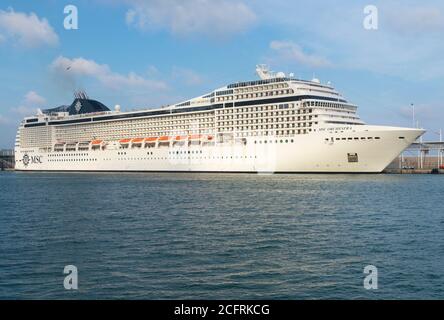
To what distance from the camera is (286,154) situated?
59969 mm

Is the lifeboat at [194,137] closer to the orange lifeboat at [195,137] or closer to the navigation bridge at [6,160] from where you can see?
the orange lifeboat at [195,137]

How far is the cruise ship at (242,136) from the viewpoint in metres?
56.5

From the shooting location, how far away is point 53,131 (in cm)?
9662

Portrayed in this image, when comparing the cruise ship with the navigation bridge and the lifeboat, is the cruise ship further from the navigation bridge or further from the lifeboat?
the navigation bridge

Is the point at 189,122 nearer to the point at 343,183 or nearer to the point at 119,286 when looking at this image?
the point at 343,183

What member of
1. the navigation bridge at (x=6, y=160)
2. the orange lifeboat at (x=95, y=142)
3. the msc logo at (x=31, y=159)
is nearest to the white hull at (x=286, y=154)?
the orange lifeboat at (x=95, y=142)

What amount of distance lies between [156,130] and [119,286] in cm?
6656

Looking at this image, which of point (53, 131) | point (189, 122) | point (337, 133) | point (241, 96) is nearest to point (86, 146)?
point (53, 131)

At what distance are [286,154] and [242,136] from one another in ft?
28.6

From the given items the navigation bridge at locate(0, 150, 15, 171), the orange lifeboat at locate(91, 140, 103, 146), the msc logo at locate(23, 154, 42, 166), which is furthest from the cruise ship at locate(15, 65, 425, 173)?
the navigation bridge at locate(0, 150, 15, 171)

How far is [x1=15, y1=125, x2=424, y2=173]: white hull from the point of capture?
55.1 m

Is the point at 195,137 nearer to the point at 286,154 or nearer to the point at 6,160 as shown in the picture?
the point at 286,154

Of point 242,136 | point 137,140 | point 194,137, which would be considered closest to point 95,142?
point 137,140

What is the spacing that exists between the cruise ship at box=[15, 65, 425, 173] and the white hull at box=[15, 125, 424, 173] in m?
0.11
